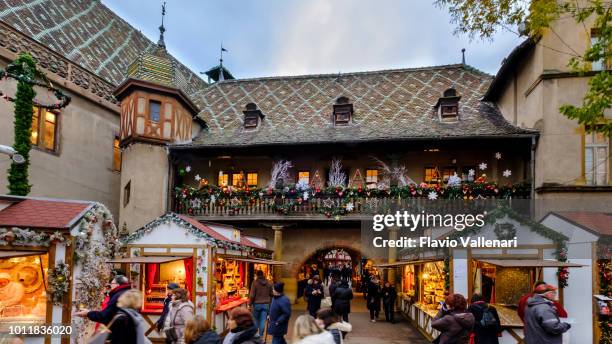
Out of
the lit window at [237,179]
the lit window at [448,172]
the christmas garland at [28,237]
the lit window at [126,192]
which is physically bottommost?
the christmas garland at [28,237]

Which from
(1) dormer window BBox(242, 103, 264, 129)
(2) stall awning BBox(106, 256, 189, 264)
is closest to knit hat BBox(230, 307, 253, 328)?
(2) stall awning BBox(106, 256, 189, 264)

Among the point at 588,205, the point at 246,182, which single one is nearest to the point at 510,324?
the point at 588,205

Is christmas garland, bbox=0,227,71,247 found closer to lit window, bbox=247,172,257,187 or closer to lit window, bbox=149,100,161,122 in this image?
lit window, bbox=149,100,161,122

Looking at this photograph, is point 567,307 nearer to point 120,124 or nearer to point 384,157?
point 384,157

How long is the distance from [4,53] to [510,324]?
672 inches

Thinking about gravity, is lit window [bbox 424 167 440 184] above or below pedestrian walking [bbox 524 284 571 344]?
above

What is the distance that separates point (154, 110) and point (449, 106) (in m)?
12.3

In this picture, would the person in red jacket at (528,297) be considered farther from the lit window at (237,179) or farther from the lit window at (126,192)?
the lit window at (126,192)

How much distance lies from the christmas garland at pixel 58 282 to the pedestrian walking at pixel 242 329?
6.02 meters

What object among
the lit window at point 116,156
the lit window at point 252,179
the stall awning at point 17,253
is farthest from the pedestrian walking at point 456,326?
the lit window at point 116,156

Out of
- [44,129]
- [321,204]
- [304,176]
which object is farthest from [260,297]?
[44,129]

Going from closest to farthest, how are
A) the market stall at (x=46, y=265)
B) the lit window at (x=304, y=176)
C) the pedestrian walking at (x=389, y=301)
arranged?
1. the market stall at (x=46, y=265)
2. the pedestrian walking at (x=389, y=301)
3. the lit window at (x=304, y=176)

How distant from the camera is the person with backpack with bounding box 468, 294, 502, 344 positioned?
856 centimetres

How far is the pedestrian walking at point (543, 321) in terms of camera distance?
22.7ft
